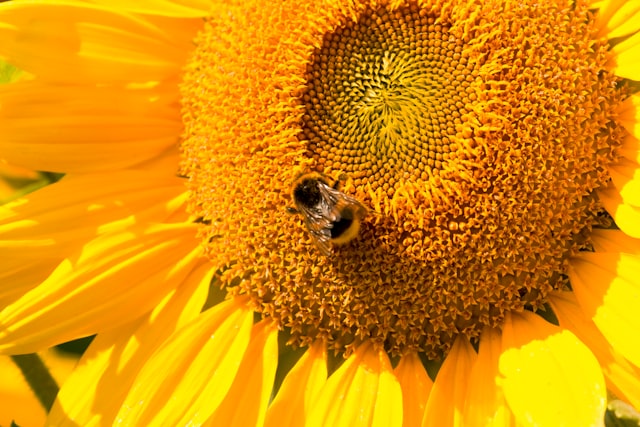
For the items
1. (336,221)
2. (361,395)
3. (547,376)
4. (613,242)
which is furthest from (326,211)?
(613,242)

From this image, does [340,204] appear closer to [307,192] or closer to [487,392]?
[307,192]

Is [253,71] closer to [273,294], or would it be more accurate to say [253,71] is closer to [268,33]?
[268,33]

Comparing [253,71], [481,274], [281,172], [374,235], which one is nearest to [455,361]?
[481,274]

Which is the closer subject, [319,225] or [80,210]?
[319,225]

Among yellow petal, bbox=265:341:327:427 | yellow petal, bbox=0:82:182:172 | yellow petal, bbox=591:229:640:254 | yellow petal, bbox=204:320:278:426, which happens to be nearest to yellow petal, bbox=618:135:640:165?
yellow petal, bbox=591:229:640:254

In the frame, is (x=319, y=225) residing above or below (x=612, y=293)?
below

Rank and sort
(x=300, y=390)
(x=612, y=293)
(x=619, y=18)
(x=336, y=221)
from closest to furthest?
(x=336, y=221) → (x=612, y=293) → (x=619, y=18) → (x=300, y=390)

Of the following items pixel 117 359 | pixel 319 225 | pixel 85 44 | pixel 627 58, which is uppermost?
pixel 627 58

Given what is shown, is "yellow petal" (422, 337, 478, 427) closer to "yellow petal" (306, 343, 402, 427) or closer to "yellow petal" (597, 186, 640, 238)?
"yellow petal" (306, 343, 402, 427)
